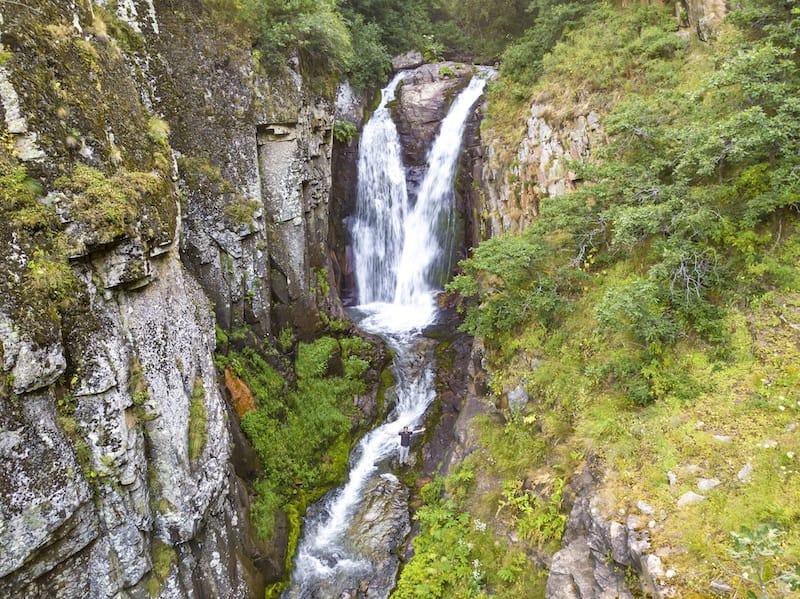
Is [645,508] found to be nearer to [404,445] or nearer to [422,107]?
[404,445]

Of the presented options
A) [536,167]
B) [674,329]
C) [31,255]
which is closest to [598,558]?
[674,329]

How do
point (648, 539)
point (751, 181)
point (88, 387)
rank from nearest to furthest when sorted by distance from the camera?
→ 1. point (648, 539)
2. point (88, 387)
3. point (751, 181)

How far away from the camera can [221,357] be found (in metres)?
10.5

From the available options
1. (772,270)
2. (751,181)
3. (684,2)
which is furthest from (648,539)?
(684,2)

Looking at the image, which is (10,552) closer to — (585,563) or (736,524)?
(585,563)

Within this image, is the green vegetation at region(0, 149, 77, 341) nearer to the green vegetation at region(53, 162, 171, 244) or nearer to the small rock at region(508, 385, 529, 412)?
the green vegetation at region(53, 162, 171, 244)

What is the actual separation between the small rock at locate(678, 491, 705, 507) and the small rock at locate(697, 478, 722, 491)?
0.11 meters

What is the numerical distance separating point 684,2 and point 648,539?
12560 millimetres

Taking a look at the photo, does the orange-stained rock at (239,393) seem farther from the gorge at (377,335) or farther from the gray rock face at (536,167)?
the gray rock face at (536,167)

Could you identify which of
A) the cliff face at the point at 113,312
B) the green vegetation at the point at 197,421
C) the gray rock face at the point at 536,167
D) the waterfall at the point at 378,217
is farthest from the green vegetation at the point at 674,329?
the waterfall at the point at 378,217

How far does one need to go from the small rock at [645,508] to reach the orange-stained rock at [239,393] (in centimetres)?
825

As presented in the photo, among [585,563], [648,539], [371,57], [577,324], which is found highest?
[371,57]

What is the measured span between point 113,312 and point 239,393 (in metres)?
4.91

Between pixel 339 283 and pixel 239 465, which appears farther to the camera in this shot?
pixel 339 283
